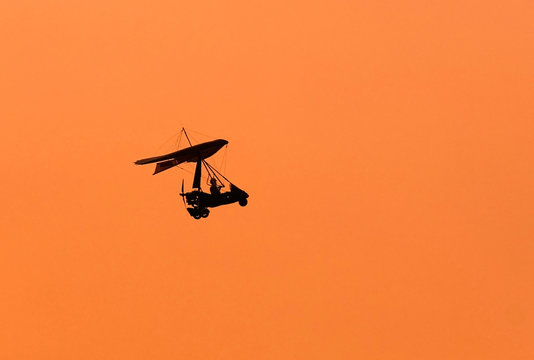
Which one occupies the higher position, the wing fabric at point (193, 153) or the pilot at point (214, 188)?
the wing fabric at point (193, 153)

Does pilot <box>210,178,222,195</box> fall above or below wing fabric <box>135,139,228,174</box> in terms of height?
below
